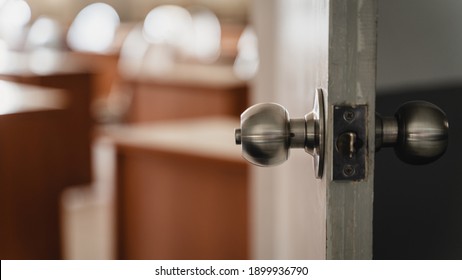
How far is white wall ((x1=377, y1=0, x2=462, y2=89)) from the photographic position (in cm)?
89

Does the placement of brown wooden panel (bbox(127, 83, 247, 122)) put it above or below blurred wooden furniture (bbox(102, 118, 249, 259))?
above

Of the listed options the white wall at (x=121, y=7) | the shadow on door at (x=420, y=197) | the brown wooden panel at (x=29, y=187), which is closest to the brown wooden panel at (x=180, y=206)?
the brown wooden panel at (x=29, y=187)

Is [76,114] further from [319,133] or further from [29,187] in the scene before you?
[319,133]

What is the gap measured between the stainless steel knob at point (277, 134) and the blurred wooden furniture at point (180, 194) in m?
1.74

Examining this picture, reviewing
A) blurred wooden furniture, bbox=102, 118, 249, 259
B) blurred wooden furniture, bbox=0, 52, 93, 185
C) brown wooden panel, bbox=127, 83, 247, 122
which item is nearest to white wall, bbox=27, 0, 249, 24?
blurred wooden furniture, bbox=0, 52, 93, 185

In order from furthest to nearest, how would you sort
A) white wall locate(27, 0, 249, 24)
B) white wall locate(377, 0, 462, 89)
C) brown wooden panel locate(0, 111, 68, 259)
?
1. white wall locate(27, 0, 249, 24)
2. brown wooden panel locate(0, 111, 68, 259)
3. white wall locate(377, 0, 462, 89)

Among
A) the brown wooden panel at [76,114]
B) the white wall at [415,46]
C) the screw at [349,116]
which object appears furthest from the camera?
the brown wooden panel at [76,114]

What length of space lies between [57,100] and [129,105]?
64 centimetres

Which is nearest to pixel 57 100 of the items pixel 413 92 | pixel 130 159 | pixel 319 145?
pixel 130 159

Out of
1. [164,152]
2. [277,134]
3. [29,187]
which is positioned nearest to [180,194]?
[164,152]

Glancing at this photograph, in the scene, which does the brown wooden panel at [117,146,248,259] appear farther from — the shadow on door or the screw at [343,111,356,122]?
the screw at [343,111,356,122]

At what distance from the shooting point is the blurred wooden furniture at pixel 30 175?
3152 mm

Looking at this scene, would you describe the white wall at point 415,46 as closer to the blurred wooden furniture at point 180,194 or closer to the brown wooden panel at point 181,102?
the blurred wooden furniture at point 180,194
